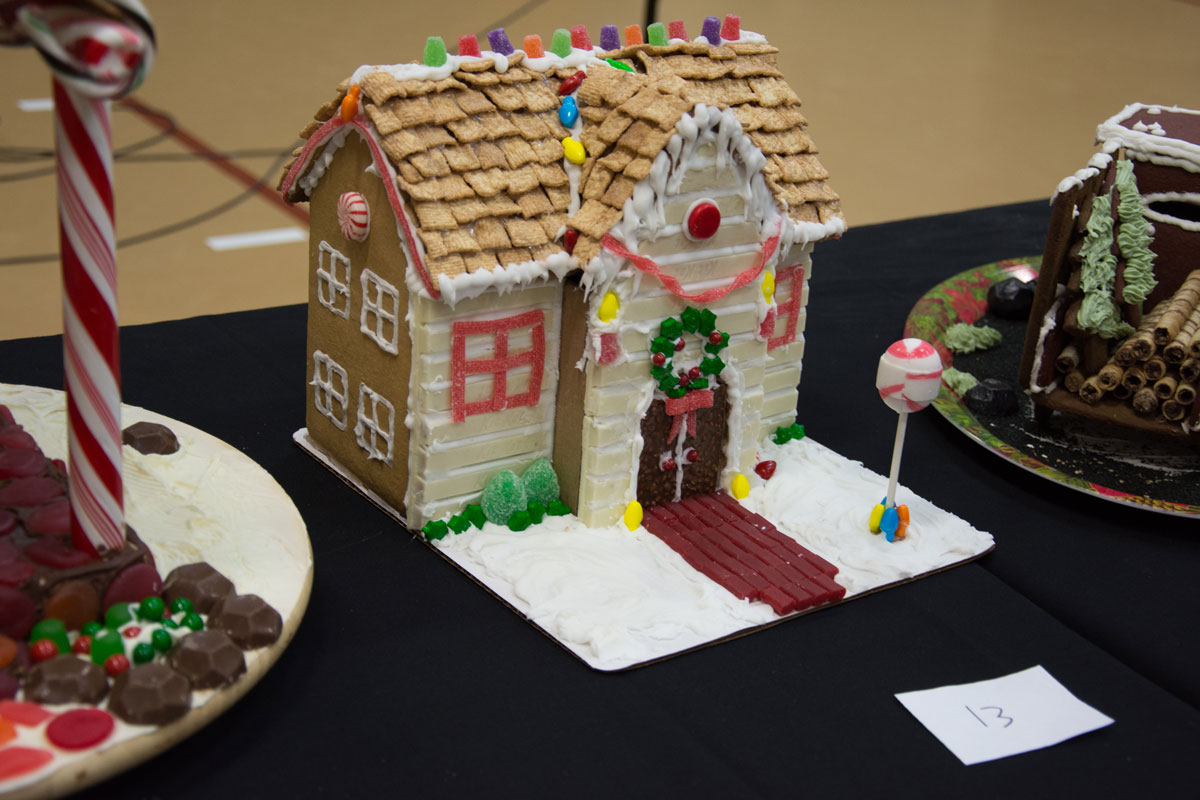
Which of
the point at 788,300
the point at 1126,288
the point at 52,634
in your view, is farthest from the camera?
the point at 1126,288

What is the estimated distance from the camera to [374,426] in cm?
358

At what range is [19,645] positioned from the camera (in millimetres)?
2586

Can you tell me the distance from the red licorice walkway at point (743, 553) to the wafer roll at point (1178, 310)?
1.28m

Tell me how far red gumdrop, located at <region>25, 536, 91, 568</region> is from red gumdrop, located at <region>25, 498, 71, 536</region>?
0.08 feet

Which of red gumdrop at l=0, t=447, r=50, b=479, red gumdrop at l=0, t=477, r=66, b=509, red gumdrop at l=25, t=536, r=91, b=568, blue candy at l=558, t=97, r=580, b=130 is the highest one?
blue candy at l=558, t=97, r=580, b=130

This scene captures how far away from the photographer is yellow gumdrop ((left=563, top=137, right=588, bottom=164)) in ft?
11.2

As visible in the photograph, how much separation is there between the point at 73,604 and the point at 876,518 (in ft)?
6.71

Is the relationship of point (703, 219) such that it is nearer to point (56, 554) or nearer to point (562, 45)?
point (562, 45)

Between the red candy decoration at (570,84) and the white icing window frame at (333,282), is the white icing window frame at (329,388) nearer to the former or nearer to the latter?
the white icing window frame at (333,282)

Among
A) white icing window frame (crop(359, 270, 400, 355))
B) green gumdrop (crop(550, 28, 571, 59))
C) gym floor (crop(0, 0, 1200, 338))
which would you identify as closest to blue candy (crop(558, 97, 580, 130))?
green gumdrop (crop(550, 28, 571, 59))

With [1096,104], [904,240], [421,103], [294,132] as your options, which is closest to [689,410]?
[421,103]

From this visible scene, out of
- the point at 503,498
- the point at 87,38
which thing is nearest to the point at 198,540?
the point at 503,498

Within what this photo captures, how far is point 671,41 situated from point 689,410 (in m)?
1.08

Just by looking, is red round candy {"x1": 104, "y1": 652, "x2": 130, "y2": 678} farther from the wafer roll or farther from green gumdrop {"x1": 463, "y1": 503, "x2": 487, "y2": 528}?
the wafer roll
